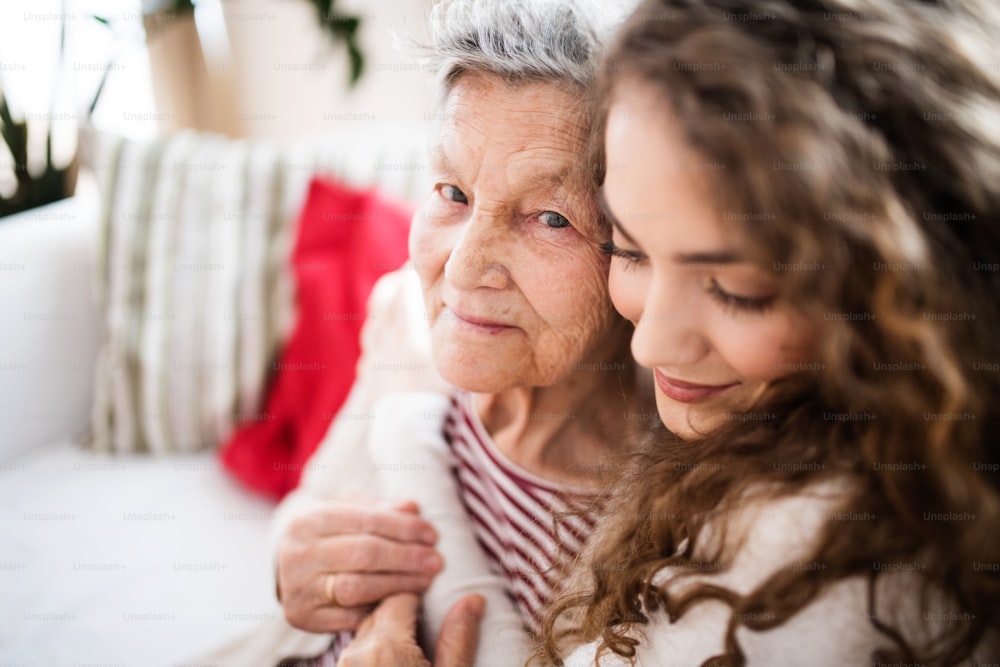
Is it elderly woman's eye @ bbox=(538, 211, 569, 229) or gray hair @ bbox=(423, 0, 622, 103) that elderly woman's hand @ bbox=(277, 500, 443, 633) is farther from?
gray hair @ bbox=(423, 0, 622, 103)

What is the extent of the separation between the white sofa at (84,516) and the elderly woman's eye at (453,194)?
77cm

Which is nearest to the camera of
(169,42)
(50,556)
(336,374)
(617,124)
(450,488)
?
(617,124)

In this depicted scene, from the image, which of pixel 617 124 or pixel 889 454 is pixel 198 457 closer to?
pixel 617 124

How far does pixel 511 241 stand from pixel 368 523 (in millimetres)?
481

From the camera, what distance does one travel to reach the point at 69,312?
1860 mm

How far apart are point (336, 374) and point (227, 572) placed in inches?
18.0

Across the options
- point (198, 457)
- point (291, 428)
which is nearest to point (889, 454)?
point (291, 428)

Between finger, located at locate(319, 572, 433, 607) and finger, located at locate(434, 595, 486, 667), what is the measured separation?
0.07 m

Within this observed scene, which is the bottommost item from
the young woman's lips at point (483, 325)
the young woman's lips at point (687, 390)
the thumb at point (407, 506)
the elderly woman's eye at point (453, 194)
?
the thumb at point (407, 506)

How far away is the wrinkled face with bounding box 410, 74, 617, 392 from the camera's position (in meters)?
0.90

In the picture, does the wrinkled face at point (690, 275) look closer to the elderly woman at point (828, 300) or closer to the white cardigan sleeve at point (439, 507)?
the elderly woman at point (828, 300)

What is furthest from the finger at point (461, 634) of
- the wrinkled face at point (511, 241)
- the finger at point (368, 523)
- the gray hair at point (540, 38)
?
the gray hair at point (540, 38)

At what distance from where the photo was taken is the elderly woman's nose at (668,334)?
72 centimetres

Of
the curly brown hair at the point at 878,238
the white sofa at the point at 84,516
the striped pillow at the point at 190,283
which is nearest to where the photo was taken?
the curly brown hair at the point at 878,238
